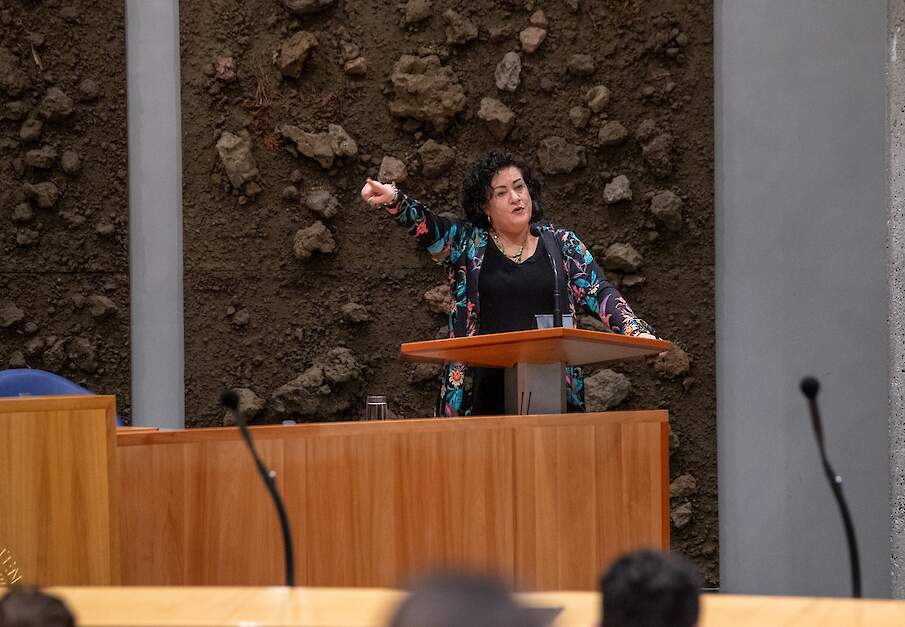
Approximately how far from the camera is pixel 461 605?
1.92ft

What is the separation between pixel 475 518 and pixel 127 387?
8.20 feet

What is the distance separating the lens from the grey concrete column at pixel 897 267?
11.7ft

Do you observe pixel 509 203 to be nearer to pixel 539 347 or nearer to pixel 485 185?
pixel 485 185

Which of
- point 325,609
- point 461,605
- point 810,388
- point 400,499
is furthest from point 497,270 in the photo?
point 461,605

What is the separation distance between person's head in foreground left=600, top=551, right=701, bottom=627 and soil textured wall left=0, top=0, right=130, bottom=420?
12.9ft

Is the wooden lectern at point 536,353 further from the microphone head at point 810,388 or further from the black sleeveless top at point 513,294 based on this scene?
the microphone head at point 810,388

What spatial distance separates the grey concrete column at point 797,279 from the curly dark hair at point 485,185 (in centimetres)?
120

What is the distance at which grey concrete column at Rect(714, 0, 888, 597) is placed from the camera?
14.9 feet

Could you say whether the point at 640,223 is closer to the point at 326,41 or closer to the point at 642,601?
the point at 326,41

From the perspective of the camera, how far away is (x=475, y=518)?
2498 mm

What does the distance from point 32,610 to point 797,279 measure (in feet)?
13.7

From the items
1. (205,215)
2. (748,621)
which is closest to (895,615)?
(748,621)

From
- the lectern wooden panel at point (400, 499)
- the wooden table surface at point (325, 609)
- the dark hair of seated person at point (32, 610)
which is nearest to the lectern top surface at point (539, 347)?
the lectern wooden panel at point (400, 499)

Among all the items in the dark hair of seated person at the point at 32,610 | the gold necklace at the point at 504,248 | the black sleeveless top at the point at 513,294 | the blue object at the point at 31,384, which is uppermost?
the gold necklace at the point at 504,248
